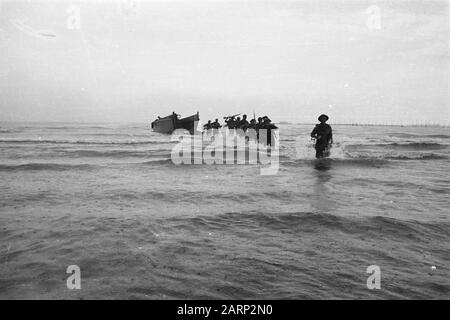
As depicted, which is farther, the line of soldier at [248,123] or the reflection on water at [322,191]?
the line of soldier at [248,123]

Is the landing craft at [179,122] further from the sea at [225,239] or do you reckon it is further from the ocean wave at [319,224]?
the ocean wave at [319,224]

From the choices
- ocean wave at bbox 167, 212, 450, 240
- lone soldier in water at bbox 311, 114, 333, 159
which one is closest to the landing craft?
lone soldier in water at bbox 311, 114, 333, 159

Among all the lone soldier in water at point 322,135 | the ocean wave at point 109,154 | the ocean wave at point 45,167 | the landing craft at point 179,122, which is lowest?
the ocean wave at point 45,167

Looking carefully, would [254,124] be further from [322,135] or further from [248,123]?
[322,135]

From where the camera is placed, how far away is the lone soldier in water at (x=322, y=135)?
49.4 feet

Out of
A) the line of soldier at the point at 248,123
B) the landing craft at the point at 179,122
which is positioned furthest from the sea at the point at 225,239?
the landing craft at the point at 179,122

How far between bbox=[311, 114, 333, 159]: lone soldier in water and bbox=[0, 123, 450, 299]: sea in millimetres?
4827

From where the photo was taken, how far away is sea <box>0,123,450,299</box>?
3.75m

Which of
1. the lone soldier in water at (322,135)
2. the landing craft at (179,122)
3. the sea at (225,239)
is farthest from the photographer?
the landing craft at (179,122)

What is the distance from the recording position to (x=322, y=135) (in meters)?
15.7

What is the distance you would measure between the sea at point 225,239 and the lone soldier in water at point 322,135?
4827 mm

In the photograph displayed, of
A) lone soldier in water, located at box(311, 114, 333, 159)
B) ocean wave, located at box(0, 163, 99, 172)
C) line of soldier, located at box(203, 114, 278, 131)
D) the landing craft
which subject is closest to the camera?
ocean wave, located at box(0, 163, 99, 172)

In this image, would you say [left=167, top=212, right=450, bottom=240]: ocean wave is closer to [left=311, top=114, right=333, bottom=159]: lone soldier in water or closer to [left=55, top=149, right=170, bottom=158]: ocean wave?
[left=311, top=114, right=333, bottom=159]: lone soldier in water
